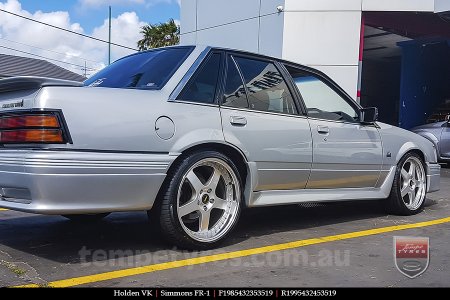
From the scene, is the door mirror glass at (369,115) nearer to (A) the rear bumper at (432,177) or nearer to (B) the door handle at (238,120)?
(A) the rear bumper at (432,177)

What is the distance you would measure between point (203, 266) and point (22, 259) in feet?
4.21

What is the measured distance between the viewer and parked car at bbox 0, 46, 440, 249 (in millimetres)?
3164

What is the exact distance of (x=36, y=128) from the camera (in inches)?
125

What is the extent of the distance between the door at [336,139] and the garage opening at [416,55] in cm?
946

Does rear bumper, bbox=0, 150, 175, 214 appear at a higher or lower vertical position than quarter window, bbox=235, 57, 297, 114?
lower

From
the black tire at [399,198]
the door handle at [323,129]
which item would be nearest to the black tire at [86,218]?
the door handle at [323,129]

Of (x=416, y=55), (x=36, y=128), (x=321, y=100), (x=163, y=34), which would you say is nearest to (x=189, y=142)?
(x=36, y=128)

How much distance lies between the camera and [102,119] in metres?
3.24

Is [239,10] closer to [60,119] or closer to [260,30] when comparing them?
[260,30]

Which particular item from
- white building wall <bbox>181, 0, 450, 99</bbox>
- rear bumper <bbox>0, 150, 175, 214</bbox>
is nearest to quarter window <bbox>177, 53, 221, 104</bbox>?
rear bumper <bbox>0, 150, 175, 214</bbox>

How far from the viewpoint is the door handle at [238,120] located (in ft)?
12.8

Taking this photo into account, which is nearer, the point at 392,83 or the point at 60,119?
the point at 60,119

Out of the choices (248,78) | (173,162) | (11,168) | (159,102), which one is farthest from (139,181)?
(248,78)

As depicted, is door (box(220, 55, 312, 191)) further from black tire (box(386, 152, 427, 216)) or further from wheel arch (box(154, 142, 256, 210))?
black tire (box(386, 152, 427, 216))
